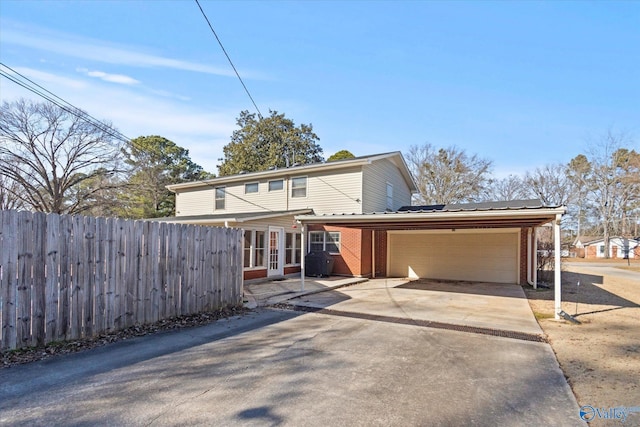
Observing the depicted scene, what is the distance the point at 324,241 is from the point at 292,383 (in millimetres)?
12373

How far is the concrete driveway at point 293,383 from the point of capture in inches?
125

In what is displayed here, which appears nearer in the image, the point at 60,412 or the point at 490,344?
the point at 60,412

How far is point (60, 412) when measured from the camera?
10.4 ft

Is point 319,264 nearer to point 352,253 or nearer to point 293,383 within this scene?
point 352,253

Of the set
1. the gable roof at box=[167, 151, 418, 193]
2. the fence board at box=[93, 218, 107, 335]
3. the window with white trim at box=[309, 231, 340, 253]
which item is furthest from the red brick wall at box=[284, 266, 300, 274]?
the fence board at box=[93, 218, 107, 335]

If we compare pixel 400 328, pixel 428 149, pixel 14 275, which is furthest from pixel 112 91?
pixel 428 149

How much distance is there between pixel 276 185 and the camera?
1783 cm

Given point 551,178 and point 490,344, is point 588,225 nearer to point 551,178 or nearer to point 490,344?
point 551,178

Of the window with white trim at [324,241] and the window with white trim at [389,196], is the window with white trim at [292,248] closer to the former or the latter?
the window with white trim at [324,241]

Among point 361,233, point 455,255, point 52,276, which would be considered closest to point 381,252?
point 361,233

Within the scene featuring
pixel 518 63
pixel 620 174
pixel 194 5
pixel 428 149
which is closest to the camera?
pixel 194 5

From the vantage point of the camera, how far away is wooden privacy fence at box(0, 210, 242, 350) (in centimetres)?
471

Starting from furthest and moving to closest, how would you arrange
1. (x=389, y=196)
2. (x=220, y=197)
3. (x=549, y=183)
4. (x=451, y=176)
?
(x=549, y=183)
(x=451, y=176)
(x=220, y=197)
(x=389, y=196)

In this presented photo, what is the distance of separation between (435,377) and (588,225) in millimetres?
57728
